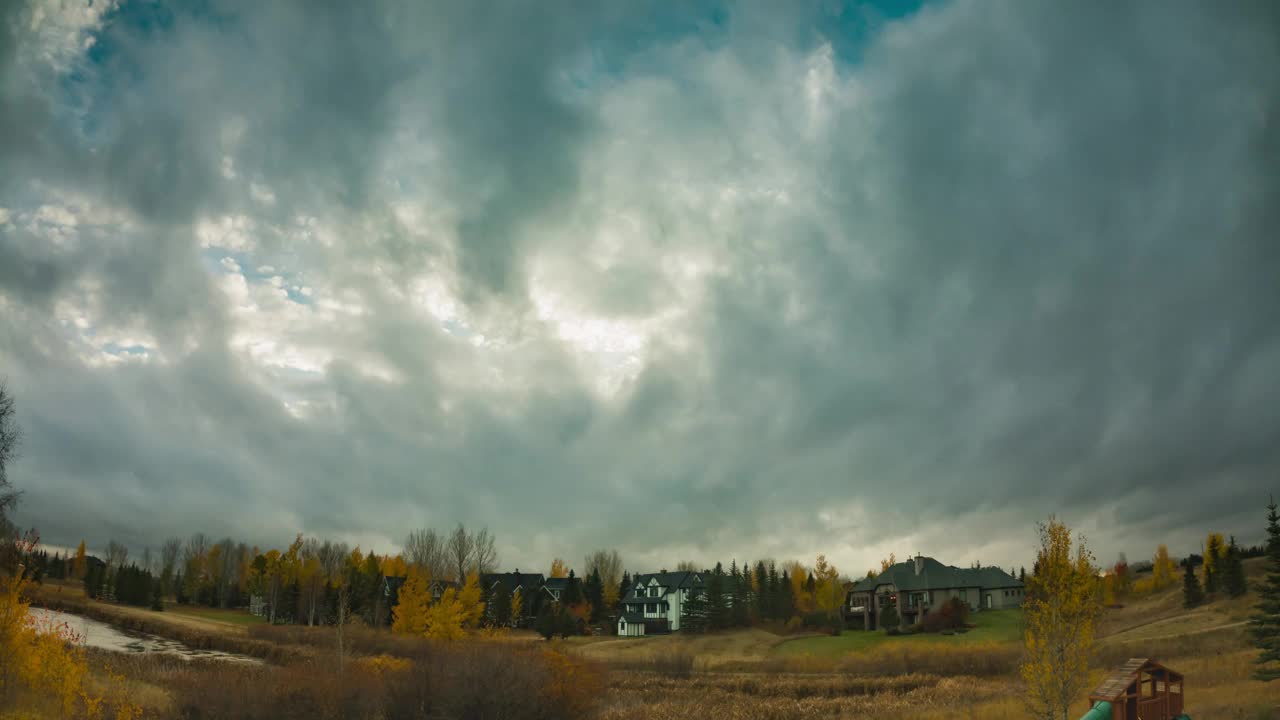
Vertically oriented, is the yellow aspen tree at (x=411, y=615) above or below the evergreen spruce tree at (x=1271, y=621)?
below

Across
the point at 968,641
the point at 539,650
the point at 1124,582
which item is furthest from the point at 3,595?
the point at 1124,582

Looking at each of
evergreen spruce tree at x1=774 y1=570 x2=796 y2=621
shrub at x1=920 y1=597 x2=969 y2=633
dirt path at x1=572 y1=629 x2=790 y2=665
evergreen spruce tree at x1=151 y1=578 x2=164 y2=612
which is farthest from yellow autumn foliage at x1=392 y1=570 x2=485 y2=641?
evergreen spruce tree at x1=774 y1=570 x2=796 y2=621

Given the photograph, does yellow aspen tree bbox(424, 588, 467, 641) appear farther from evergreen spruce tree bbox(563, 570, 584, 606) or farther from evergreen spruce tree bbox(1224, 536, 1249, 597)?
evergreen spruce tree bbox(1224, 536, 1249, 597)

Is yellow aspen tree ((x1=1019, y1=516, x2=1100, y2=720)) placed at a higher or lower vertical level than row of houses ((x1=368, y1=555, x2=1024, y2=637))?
higher

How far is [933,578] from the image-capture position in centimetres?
9494

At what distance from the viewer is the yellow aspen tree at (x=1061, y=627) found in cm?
A: 2541

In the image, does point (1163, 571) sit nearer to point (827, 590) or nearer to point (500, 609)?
point (827, 590)

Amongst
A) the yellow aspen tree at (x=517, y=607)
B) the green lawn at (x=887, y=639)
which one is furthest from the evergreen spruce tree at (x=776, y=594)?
the yellow aspen tree at (x=517, y=607)

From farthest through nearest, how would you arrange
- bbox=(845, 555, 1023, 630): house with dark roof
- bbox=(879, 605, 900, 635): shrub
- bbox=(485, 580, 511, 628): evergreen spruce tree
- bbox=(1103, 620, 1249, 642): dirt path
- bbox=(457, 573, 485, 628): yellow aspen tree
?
1. bbox=(485, 580, 511, 628): evergreen spruce tree
2. bbox=(845, 555, 1023, 630): house with dark roof
3. bbox=(879, 605, 900, 635): shrub
4. bbox=(457, 573, 485, 628): yellow aspen tree
5. bbox=(1103, 620, 1249, 642): dirt path

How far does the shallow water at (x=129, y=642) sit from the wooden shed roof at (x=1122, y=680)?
57.1m

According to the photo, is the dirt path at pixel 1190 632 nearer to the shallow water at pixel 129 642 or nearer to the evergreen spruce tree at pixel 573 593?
the evergreen spruce tree at pixel 573 593

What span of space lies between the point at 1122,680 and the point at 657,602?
97154 millimetres

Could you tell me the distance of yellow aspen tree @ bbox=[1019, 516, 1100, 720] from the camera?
25.4 metres

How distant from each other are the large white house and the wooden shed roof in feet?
292
